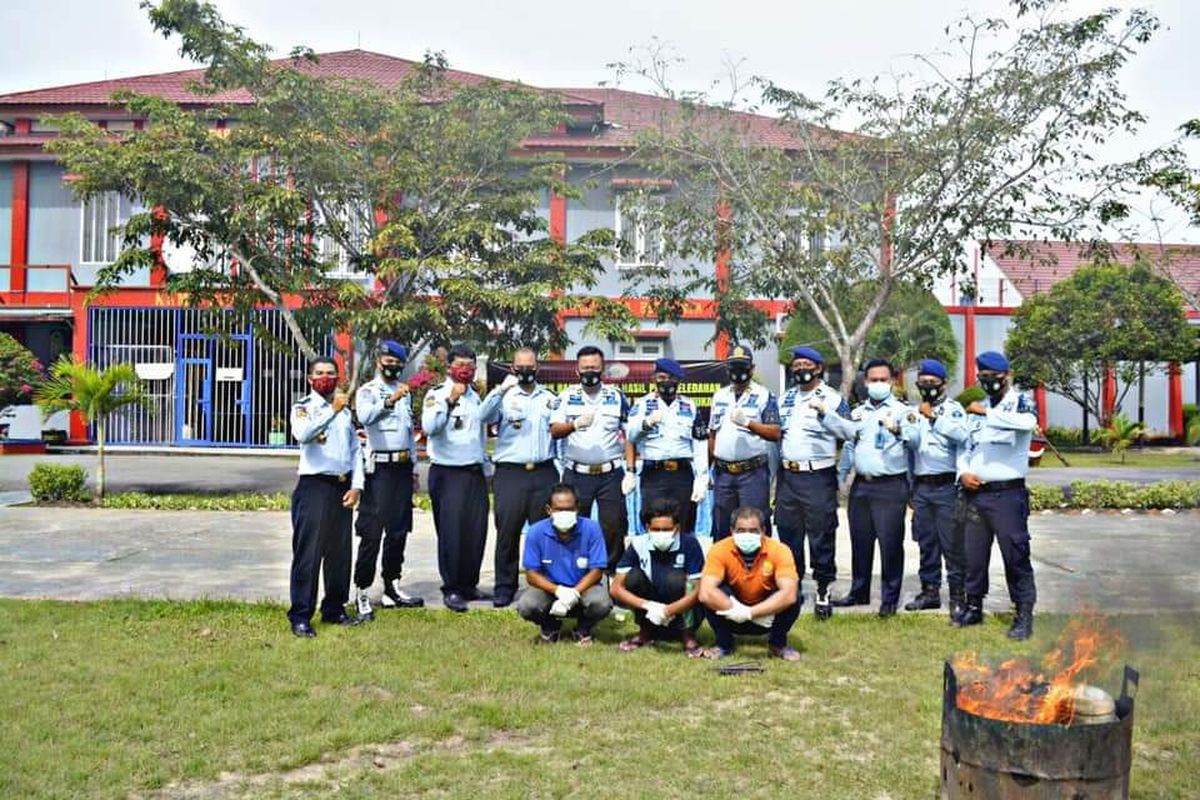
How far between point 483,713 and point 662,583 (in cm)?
164

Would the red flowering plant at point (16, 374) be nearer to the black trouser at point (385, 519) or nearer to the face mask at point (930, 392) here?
the black trouser at point (385, 519)

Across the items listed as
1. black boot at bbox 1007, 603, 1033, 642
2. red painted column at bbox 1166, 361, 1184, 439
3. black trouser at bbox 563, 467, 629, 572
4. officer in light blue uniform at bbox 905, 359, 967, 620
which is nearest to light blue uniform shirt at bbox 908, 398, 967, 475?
officer in light blue uniform at bbox 905, 359, 967, 620

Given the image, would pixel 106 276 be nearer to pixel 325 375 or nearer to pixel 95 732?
pixel 325 375

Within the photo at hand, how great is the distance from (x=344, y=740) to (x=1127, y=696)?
2.99 meters

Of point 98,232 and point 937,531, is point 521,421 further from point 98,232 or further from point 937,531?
point 98,232

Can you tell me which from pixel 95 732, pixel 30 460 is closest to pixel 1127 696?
pixel 95 732

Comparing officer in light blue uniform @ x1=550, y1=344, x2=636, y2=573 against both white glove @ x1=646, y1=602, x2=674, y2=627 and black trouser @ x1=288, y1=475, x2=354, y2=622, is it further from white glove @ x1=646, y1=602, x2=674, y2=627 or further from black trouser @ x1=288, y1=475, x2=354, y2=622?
black trouser @ x1=288, y1=475, x2=354, y2=622

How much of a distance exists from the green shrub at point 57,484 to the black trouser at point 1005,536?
11.6 m

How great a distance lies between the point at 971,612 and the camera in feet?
22.9

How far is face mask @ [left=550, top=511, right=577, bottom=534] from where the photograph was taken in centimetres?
658

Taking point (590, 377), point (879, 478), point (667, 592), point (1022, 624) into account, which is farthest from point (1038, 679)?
point (590, 377)

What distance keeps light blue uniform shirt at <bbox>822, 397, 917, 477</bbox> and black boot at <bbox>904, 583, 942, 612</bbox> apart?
0.83m

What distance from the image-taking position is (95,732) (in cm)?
470

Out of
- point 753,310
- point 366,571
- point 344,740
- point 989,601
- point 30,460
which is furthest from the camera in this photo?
point 30,460
